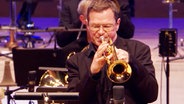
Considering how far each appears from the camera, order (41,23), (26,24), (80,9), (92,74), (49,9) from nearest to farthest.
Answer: (92,74), (80,9), (26,24), (41,23), (49,9)

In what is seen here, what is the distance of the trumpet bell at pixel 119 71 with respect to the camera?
3.52 metres

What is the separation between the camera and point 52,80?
496cm

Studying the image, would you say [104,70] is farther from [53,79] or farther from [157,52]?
[157,52]

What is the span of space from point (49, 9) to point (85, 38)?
34.0ft

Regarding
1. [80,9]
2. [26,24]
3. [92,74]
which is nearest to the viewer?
[92,74]

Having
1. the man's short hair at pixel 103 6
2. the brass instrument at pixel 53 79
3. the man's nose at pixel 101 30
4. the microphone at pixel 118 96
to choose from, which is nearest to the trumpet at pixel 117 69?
the man's nose at pixel 101 30

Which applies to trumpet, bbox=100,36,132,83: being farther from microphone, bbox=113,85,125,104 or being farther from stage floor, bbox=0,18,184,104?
stage floor, bbox=0,18,184,104

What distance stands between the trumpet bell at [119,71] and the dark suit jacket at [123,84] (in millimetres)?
58

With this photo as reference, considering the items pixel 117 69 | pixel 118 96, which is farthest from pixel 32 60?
pixel 118 96

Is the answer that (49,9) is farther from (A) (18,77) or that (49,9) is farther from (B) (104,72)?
(B) (104,72)

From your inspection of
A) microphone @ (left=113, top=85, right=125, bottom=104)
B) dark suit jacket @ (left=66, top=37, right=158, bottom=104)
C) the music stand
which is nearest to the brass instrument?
the music stand

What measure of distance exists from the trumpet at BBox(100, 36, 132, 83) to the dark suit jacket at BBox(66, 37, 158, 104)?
0.20ft

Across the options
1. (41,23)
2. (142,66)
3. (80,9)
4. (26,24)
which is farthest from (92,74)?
(41,23)

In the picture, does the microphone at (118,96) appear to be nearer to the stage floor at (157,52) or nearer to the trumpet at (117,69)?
the trumpet at (117,69)
